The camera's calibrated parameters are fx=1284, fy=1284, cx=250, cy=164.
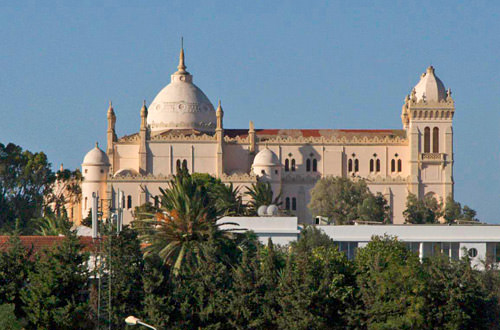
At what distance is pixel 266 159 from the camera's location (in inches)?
4483

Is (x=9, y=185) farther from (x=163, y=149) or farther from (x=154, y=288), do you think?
(x=154, y=288)

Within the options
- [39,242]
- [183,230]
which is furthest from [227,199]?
[183,230]

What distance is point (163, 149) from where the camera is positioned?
117 m

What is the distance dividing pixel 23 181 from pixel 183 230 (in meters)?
47.7

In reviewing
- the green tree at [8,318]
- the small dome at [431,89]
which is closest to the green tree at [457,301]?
the green tree at [8,318]

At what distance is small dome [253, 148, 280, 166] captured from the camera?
11369cm

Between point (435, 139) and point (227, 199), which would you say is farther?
point (435, 139)

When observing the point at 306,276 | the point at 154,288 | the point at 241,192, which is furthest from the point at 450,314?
the point at 241,192

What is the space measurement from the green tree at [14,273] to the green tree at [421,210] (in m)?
54.6

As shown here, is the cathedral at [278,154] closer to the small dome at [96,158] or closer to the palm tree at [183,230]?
the small dome at [96,158]

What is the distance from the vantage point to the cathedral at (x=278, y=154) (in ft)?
373

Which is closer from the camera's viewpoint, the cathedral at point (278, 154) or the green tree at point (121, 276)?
the green tree at point (121, 276)

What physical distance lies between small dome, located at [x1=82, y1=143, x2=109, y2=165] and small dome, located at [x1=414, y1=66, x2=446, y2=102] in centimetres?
2895

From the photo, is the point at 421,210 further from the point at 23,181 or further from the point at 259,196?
the point at 23,181
